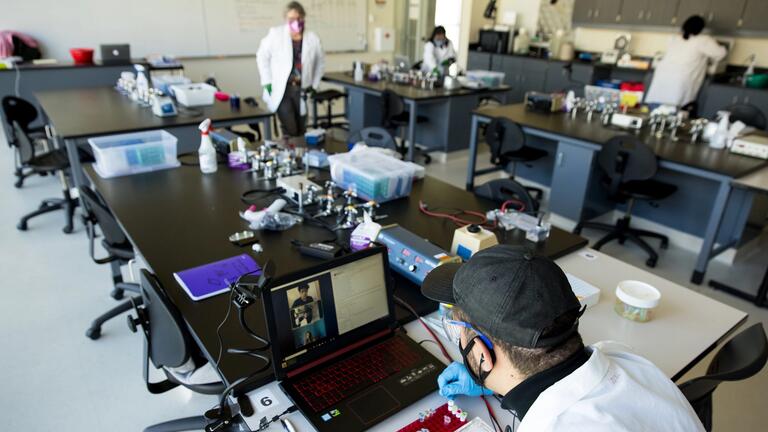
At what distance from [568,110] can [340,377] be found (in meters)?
3.77

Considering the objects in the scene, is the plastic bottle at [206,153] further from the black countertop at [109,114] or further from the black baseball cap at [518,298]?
the black baseball cap at [518,298]

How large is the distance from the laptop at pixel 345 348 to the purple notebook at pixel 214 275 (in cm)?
43

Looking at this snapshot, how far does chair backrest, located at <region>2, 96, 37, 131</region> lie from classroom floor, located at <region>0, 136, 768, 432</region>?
0.88m

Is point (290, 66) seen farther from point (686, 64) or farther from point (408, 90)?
point (686, 64)

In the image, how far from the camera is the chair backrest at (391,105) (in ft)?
15.4

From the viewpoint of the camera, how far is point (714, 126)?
3.26 metres

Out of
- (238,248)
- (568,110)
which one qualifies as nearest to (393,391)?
(238,248)

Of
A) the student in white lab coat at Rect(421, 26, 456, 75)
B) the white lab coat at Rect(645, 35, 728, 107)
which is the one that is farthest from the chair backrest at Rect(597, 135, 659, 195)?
the student in white lab coat at Rect(421, 26, 456, 75)

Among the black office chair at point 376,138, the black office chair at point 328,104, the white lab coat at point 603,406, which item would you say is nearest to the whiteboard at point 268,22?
the black office chair at point 328,104

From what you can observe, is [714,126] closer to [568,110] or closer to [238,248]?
[568,110]

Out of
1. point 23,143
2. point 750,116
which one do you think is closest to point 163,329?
point 23,143

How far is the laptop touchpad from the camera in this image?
1.05m

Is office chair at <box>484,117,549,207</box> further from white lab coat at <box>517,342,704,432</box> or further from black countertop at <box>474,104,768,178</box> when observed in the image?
white lab coat at <box>517,342,704,432</box>

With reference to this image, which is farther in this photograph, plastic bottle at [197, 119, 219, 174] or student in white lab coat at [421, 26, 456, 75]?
student in white lab coat at [421, 26, 456, 75]
